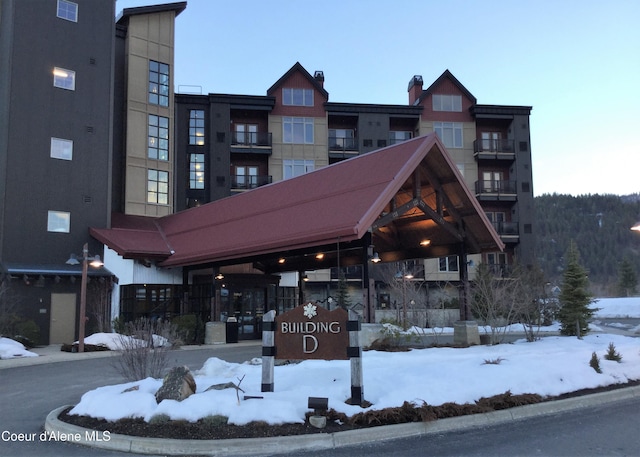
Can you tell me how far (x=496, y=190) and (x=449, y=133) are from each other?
6.06 m

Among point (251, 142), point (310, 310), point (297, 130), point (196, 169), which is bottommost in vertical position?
point (310, 310)

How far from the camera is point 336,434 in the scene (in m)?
7.40

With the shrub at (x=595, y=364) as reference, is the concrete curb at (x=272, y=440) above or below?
below

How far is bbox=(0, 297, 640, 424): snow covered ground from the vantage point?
8.09m

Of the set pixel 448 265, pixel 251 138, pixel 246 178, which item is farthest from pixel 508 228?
pixel 251 138

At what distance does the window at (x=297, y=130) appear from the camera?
146 feet

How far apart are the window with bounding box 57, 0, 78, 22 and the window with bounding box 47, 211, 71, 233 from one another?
9842 mm

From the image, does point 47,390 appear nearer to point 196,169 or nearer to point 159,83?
point 159,83

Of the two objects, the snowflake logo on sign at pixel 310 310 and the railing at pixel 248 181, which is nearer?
the snowflake logo on sign at pixel 310 310

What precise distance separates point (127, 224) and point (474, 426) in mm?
24398

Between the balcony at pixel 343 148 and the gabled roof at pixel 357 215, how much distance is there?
20.8 metres

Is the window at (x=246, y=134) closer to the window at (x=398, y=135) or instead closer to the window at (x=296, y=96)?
the window at (x=296, y=96)

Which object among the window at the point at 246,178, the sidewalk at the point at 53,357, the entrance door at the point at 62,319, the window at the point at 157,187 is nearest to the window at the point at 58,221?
the entrance door at the point at 62,319

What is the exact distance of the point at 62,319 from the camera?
25.5 meters
